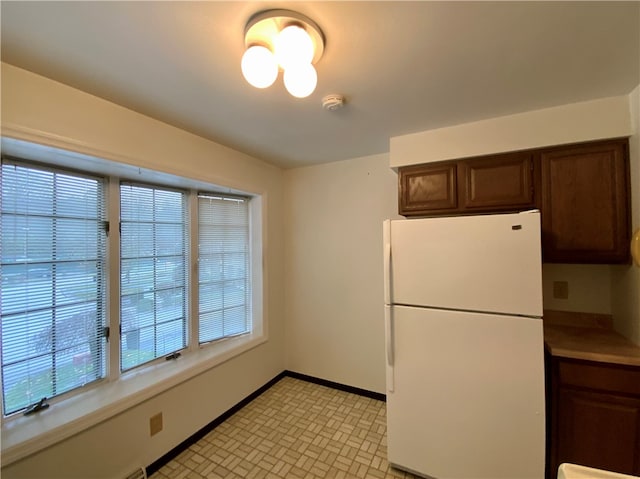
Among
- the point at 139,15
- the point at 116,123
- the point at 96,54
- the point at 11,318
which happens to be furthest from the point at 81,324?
the point at 139,15

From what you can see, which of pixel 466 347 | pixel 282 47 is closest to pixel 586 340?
pixel 466 347

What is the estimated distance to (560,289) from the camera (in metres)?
2.00

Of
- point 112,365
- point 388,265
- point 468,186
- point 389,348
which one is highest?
point 468,186

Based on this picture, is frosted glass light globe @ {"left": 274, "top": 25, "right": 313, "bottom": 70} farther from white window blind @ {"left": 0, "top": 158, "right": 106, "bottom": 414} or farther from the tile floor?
the tile floor

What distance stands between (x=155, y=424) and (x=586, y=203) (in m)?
3.12

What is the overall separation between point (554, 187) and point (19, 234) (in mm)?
3182

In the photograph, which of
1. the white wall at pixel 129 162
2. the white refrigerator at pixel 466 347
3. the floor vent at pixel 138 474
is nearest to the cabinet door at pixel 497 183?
the white refrigerator at pixel 466 347

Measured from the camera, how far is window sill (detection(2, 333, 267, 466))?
131 cm

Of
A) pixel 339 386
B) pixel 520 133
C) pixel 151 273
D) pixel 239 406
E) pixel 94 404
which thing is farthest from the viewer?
pixel 339 386

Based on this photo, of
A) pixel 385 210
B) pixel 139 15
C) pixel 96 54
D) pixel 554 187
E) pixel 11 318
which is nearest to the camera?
pixel 139 15

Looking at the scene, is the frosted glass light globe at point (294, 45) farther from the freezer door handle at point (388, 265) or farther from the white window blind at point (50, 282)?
the white window blind at point (50, 282)

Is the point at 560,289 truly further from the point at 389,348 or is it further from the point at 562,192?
the point at 389,348

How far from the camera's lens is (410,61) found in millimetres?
1266

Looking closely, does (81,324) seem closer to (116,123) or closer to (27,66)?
(116,123)
